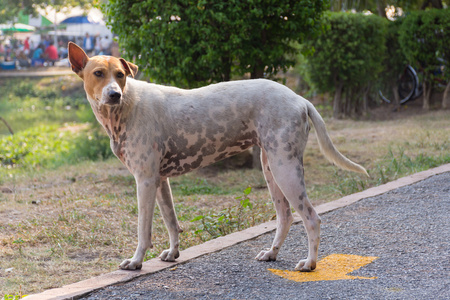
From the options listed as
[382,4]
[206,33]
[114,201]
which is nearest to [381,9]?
[382,4]

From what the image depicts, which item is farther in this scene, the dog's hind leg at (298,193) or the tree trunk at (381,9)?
the tree trunk at (381,9)

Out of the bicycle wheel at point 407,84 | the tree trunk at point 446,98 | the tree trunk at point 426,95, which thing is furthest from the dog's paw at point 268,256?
the bicycle wheel at point 407,84

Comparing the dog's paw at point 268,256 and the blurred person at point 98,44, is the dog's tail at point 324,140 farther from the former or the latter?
the blurred person at point 98,44

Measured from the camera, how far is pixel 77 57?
3883mm

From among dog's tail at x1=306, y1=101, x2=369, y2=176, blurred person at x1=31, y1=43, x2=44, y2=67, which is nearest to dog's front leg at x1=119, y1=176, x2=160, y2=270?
dog's tail at x1=306, y1=101, x2=369, y2=176

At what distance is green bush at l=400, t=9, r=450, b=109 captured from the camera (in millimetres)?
13219

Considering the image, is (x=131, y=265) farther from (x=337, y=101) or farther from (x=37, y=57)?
(x=37, y=57)

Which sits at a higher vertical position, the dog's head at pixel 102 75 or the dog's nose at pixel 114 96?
the dog's head at pixel 102 75

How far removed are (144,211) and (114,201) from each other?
103 inches

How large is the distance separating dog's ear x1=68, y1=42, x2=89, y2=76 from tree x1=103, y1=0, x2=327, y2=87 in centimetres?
350

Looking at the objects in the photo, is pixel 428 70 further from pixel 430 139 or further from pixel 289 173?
pixel 289 173

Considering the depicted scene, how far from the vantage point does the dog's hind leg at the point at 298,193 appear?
387 centimetres

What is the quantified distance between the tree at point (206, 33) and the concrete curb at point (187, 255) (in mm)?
2619

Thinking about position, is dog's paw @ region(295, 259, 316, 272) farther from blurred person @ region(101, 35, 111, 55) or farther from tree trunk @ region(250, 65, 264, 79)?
blurred person @ region(101, 35, 111, 55)
